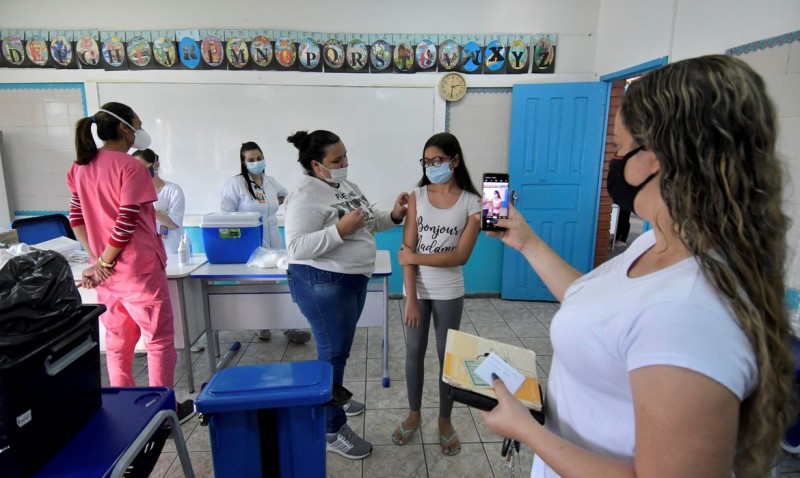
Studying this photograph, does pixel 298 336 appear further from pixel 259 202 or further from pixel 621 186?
pixel 621 186

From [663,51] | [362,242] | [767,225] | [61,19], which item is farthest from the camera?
[61,19]

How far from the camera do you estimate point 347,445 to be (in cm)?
189

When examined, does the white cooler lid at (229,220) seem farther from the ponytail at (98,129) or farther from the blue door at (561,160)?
the blue door at (561,160)

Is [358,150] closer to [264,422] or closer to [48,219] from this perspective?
[48,219]

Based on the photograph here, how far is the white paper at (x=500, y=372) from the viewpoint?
900 mm

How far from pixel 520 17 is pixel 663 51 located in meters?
1.36

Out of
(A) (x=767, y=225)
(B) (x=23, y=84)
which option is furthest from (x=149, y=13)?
(A) (x=767, y=225)

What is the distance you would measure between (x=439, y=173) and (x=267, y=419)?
3.84ft

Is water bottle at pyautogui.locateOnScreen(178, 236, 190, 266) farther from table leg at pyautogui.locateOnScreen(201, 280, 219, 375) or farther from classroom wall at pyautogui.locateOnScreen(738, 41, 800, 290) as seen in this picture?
classroom wall at pyautogui.locateOnScreen(738, 41, 800, 290)

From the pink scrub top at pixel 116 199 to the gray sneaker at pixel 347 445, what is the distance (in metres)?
1.20

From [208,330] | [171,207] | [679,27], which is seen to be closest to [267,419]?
[208,330]

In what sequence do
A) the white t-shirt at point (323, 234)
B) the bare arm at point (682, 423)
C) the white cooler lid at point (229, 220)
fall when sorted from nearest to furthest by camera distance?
the bare arm at point (682, 423)
the white t-shirt at point (323, 234)
the white cooler lid at point (229, 220)

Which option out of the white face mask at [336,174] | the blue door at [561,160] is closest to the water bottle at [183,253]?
the white face mask at [336,174]

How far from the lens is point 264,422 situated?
119cm
